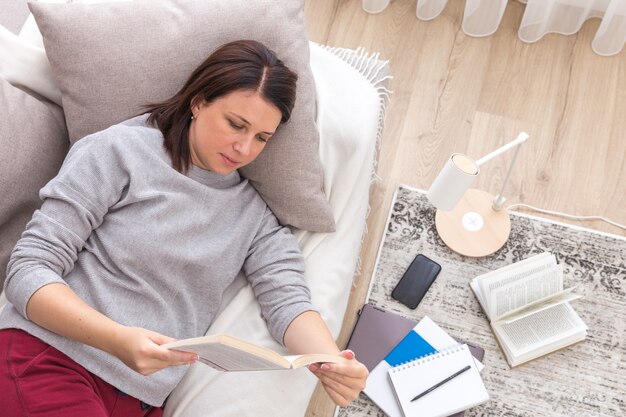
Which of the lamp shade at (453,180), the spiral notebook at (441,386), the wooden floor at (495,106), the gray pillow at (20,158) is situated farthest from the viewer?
the wooden floor at (495,106)

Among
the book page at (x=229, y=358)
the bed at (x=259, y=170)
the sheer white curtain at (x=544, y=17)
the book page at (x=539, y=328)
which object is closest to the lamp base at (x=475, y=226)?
the book page at (x=539, y=328)

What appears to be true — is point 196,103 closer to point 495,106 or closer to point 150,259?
point 150,259

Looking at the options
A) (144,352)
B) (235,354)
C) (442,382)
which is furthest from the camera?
(442,382)

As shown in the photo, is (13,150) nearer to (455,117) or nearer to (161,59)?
(161,59)

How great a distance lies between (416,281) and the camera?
6.68 ft

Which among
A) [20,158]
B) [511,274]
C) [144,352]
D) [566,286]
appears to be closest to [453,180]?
[511,274]

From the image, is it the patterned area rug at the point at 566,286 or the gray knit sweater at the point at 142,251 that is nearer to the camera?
the gray knit sweater at the point at 142,251

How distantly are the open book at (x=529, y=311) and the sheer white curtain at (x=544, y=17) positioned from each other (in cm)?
92

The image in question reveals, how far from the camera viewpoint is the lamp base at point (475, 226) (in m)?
2.07

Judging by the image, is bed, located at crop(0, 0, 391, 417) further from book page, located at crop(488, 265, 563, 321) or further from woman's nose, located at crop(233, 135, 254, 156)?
book page, located at crop(488, 265, 563, 321)

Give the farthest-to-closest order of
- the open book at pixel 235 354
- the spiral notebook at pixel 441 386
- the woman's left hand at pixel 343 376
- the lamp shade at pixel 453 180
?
the spiral notebook at pixel 441 386 → the lamp shade at pixel 453 180 → the woman's left hand at pixel 343 376 → the open book at pixel 235 354

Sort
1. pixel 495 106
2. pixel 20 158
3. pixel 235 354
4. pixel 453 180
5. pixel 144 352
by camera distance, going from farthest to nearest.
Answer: pixel 495 106
pixel 453 180
pixel 20 158
pixel 144 352
pixel 235 354

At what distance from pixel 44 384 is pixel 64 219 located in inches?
12.8

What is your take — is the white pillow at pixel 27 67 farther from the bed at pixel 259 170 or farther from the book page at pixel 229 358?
the book page at pixel 229 358
